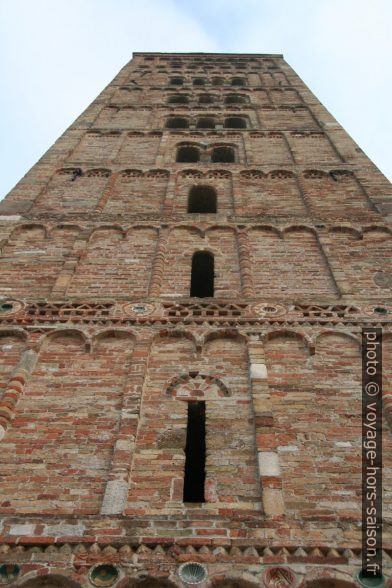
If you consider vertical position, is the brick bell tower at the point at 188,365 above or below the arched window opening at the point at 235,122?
below

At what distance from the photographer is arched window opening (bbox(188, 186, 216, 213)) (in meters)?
14.1

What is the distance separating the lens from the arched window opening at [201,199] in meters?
14.1

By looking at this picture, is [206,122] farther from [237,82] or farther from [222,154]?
[237,82]

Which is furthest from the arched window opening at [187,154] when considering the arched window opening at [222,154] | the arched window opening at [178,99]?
the arched window opening at [178,99]

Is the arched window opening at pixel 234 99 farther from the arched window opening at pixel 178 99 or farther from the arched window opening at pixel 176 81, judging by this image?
the arched window opening at pixel 176 81

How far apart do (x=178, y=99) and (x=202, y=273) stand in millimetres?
12672

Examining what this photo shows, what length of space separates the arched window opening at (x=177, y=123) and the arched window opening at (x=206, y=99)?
278 centimetres

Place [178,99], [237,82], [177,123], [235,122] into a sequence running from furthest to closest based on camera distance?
[237,82] < [178,99] < [235,122] < [177,123]

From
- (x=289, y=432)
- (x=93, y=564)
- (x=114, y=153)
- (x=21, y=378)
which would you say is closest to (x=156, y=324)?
(x=21, y=378)

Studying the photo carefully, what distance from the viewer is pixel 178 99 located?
22406 millimetres

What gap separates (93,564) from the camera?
211 inches

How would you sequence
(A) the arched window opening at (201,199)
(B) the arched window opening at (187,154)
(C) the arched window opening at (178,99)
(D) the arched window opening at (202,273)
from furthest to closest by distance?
(C) the arched window opening at (178,99)
(B) the arched window opening at (187,154)
(A) the arched window opening at (201,199)
(D) the arched window opening at (202,273)

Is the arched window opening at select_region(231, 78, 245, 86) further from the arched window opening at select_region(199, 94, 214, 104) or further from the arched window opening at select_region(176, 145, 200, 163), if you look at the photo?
the arched window opening at select_region(176, 145, 200, 163)
